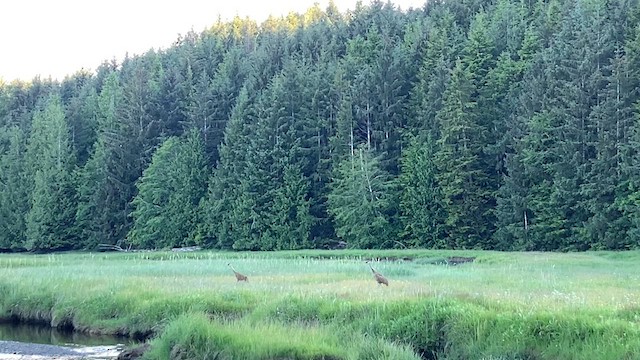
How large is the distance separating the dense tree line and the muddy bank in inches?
1531

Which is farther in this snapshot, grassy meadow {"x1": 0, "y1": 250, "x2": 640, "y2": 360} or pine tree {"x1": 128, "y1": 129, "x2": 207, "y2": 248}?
pine tree {"x1": 128, "y1": 129, "x2": 207, "y2": 248}

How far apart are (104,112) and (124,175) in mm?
13973

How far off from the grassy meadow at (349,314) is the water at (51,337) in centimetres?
50

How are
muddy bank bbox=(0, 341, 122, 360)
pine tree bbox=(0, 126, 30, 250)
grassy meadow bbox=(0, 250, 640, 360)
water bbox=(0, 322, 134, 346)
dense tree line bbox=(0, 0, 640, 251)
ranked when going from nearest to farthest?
grassy meadow bbox=(0, 250, 640, 360) < muddy bank bbox=(0, 341, 122, 360) < water bbox=(0, 322, 134, 346) < dense tree line bbox=(0, 0, 640, 251) < pine tree bbox=(0, 126, 30, 250)

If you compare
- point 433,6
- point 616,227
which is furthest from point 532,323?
point 433,6

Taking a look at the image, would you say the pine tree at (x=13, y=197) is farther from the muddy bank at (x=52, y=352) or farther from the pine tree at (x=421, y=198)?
the muddy bank at (x=52, y=352)

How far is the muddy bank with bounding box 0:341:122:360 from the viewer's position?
1888 centimetres

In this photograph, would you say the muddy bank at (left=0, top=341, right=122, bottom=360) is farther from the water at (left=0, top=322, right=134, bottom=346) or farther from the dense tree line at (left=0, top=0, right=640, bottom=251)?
the dense tree line at (left=0, top=0, right=640, bottom=251)

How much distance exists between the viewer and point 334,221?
67.5m

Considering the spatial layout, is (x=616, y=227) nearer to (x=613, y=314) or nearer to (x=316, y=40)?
(x=613, y=314)

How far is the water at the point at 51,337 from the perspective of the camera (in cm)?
2150

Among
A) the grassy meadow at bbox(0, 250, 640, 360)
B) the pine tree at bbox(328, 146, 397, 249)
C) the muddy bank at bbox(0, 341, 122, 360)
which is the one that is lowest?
the muddy bank at bbox(0, 341, 122, 360)

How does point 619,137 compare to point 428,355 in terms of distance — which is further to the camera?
point 619,137

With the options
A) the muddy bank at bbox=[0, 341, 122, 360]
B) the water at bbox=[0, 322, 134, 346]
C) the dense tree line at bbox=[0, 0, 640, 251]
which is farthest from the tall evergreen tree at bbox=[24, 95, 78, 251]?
the muddy bank at bbox=[0, 341, 122, 360]
